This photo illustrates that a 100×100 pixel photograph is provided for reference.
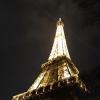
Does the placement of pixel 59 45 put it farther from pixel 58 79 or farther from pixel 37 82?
pixel 58 79

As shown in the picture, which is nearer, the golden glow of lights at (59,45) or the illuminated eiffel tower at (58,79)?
the illuminated eiffel tower at (58,79)

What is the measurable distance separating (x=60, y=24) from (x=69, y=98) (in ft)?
64.6

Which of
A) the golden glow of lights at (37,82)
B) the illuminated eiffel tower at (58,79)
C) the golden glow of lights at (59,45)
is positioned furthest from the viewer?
the golden glow of lights at (59,45)

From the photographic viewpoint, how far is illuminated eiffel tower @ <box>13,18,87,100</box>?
3097 centimetres

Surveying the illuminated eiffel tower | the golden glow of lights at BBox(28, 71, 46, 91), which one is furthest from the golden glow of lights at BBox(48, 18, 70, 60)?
the golden glow of lights at BBox(28, 71, 46, 91)

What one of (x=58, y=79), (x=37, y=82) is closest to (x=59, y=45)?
(x=37, y=82)

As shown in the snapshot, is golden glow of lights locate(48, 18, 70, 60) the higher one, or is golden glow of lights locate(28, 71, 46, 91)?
golden glow of lights locate(48, 18, 70, 60)

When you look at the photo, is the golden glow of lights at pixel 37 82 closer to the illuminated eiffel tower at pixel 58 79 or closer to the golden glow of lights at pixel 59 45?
the illuminated eiffel tower at pixel 58 79

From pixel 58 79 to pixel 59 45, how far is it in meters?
10.8

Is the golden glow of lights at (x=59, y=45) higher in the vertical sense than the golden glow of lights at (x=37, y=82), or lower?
higher

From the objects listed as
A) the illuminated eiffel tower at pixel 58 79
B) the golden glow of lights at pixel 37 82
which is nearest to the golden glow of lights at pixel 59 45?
the illuminated eiffel tower at pixel 58 79

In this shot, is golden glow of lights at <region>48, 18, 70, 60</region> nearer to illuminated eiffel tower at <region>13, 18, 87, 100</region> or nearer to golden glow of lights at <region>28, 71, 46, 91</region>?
illuminated eiffel tower at <region>13, 18, 87, 100</region>

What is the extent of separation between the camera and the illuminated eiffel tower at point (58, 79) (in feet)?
102

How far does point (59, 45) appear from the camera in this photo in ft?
149
